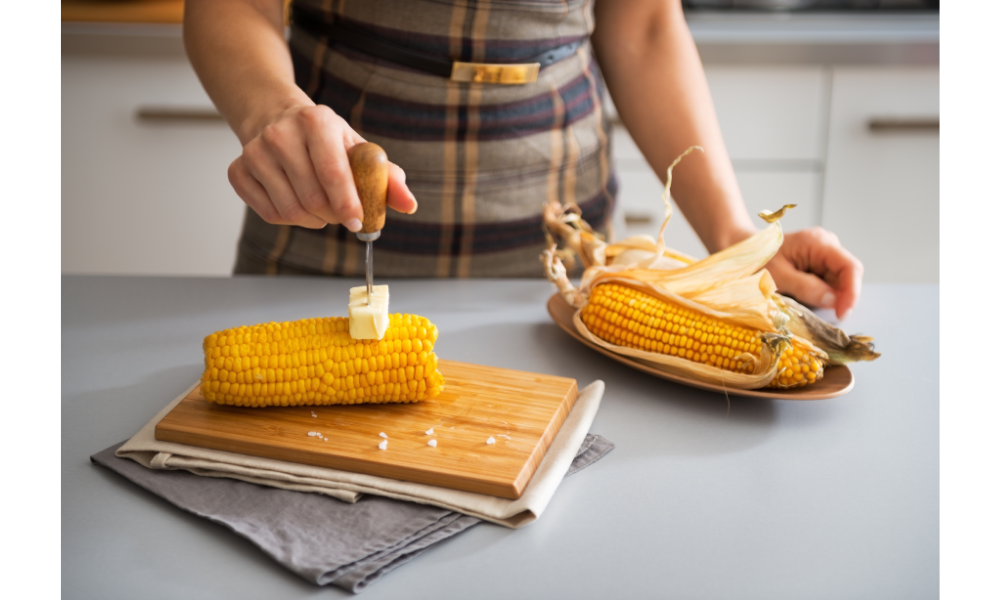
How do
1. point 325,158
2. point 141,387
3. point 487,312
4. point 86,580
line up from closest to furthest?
point 86,580, point 325,158, point 141,387, point 487,312

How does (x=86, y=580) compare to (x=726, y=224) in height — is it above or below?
below

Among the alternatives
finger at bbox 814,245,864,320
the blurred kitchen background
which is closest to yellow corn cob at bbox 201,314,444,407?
finger at bbox 814,245,864,320

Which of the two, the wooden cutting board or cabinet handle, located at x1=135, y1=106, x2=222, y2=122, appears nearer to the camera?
the wooden cutting board

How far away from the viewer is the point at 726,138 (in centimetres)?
213

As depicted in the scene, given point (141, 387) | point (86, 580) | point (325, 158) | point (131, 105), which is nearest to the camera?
point (86, 580)

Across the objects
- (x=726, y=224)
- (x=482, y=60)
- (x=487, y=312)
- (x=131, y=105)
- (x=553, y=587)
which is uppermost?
(x=131, y=105)

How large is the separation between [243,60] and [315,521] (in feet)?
1.73

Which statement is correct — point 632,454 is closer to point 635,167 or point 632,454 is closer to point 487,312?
point 487,312

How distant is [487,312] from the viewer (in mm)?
1010

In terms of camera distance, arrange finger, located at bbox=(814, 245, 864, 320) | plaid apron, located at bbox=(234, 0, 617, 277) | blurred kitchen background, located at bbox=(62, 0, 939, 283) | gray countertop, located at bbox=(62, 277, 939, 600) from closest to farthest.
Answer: gray countertop, located at bbox=(62, 277, 939, 600) → finger, located at bbox=(814, 245, 864, 320) → plaid apron, located at bbox=(234, 0, 617, 277) → blurred kitchen background, located at bbox=(62, 0, 939, 283)

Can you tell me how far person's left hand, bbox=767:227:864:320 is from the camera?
953mm

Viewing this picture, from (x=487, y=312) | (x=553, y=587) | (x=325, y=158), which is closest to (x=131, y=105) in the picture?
(x=487, y=312)

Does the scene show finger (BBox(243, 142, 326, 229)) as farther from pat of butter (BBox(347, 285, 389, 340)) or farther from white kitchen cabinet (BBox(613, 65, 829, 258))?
white kitchen cabinet (BBox(613, 65, 829, 258))

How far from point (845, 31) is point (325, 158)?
6.29ft
